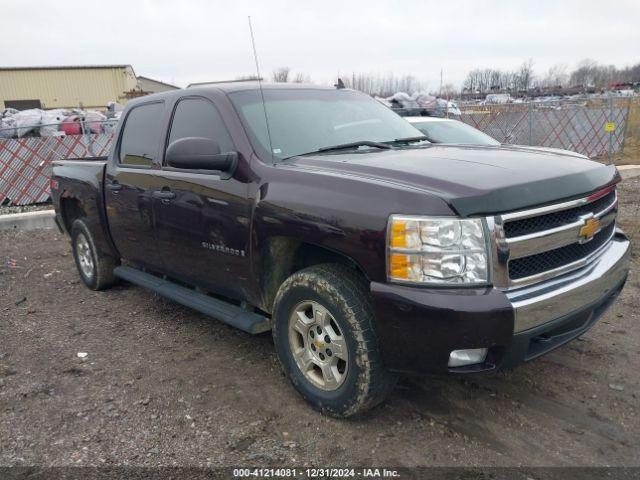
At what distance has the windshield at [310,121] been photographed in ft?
11.3

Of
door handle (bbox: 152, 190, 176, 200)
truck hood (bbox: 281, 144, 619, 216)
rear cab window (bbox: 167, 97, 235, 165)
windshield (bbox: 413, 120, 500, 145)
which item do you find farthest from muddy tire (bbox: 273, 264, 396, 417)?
windshield (bbox: 413, 120, 500, 145)

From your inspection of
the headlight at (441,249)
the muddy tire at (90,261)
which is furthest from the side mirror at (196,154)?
the muddy tire at (90,261)

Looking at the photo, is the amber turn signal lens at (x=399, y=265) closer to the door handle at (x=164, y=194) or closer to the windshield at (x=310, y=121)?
the windshield at (x=310, y=121)

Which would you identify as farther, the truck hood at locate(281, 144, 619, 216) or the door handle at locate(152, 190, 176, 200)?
the door handle at locate(152, 190, 176, 200)

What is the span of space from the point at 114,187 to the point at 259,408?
2.44 metres

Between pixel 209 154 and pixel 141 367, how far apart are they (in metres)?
1.66

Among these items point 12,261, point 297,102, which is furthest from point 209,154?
point 12,261

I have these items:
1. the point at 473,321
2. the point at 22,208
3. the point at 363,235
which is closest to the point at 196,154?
the point at 363,235

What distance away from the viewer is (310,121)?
368 cm

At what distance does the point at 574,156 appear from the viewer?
3.42m

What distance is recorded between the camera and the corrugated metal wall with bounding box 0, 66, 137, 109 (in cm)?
4203

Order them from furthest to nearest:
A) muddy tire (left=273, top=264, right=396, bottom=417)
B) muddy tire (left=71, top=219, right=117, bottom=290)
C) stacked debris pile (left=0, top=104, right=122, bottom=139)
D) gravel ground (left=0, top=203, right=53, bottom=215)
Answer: stacked debris pile (left=0, top=104, right=122, bottom=139) → gravel ground (left=0, top=203, right=53, bottom=215) → muddy tire (left=71, top=219, right=117, bottom=290) → muddy tire (left=273, top=264, right=396, bottom=417)

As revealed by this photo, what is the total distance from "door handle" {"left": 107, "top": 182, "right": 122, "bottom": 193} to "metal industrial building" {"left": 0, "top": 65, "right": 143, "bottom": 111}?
4103 cm

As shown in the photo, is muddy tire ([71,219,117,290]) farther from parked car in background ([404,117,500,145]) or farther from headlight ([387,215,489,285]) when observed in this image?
parked car in background ([404,117,500,145])
